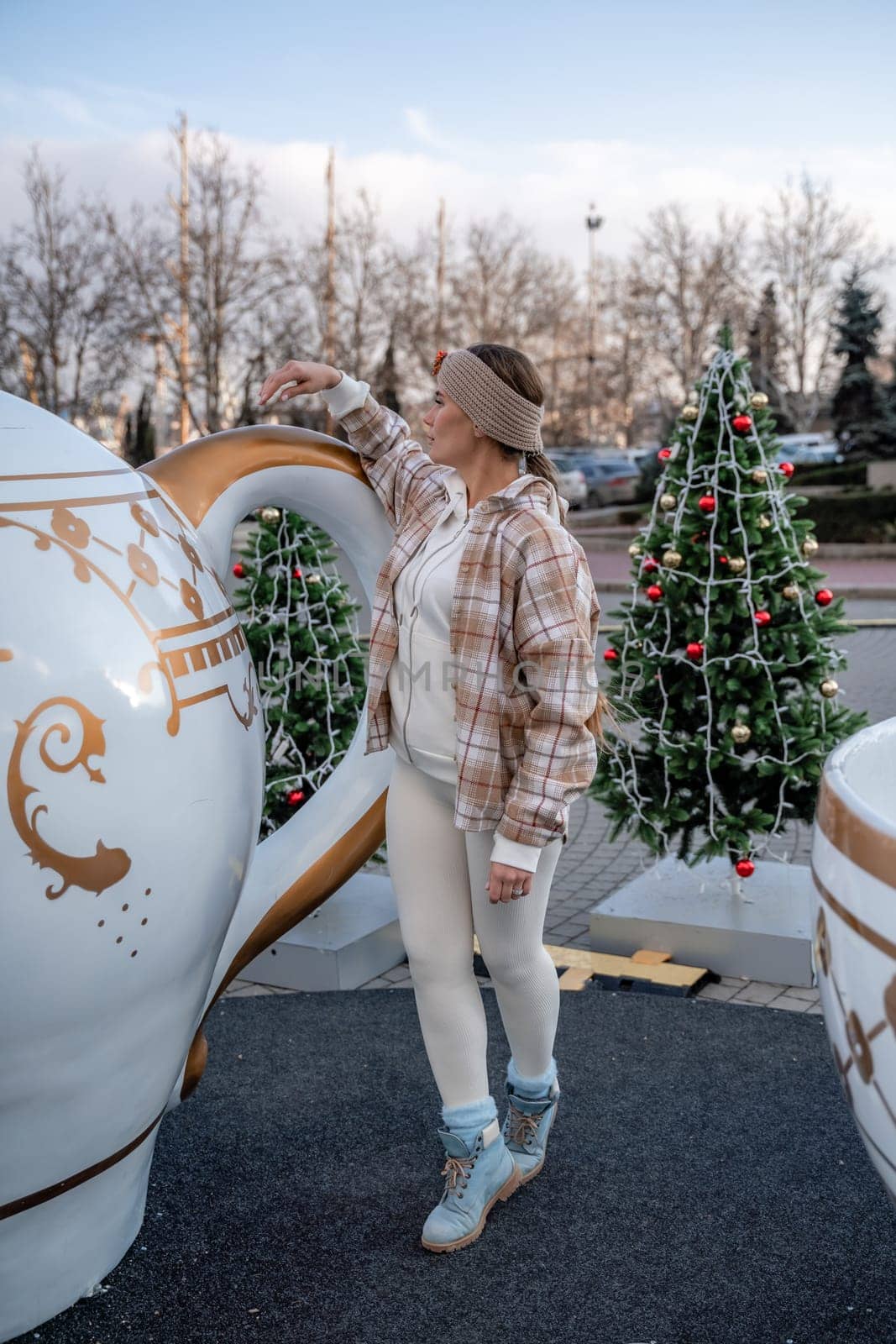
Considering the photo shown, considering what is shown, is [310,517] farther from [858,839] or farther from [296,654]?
[858,839]

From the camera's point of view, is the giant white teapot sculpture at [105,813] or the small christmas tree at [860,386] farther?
the small christmas tree at [860,386]

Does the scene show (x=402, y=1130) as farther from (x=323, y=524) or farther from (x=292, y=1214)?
(x=323, y=524)

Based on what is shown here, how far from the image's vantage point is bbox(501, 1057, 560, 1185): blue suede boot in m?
2.73

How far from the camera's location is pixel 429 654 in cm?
246

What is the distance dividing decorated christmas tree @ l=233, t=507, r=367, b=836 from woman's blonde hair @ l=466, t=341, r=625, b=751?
68.5 inches

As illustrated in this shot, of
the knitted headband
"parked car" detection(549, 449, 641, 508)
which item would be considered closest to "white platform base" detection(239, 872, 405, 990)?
A: the knitted headband

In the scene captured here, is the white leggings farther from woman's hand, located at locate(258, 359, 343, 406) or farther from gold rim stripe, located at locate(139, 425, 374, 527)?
woman's hand, located at locate(258, 359, 343, 406)

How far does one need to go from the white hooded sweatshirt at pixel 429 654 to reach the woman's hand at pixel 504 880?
84mm

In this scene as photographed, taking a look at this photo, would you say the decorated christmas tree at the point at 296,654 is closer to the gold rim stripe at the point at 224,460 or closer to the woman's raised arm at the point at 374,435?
the woman's raised arm at the point at 374,435

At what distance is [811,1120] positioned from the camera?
9.96 ft

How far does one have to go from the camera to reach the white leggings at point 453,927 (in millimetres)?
2516

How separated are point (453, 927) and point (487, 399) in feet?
3.42

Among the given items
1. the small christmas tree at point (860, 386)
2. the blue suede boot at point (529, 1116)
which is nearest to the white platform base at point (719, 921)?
the blue suede boot at point (529, 1116)

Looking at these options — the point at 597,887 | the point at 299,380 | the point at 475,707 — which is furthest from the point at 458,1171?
the point at 597,887
